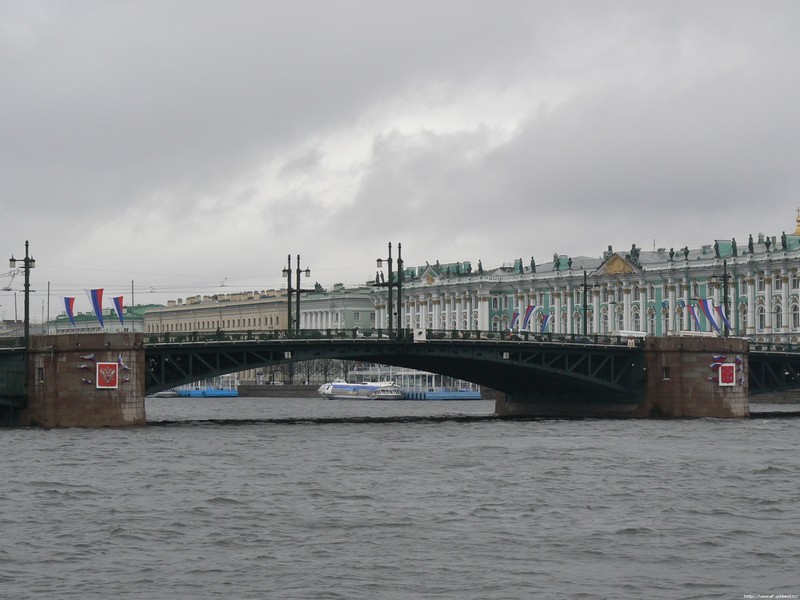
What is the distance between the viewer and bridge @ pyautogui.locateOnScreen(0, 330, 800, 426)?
56.0 metres

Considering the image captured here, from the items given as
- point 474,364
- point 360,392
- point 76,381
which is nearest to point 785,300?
point 360,392

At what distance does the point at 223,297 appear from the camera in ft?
573

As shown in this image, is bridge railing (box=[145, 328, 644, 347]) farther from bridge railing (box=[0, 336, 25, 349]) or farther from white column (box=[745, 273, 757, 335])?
white column (box=[745, 273, 757, 335])

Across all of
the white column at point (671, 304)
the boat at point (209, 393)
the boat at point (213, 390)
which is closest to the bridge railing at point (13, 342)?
the white column at point (671, 304)

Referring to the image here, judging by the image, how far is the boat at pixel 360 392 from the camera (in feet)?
419

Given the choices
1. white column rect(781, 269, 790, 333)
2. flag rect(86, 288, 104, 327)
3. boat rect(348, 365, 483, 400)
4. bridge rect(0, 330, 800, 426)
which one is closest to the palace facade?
white column rect(781, 269, 790, 333)

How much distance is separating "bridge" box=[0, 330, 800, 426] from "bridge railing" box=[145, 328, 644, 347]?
75 mm

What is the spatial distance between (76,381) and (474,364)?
18.3m

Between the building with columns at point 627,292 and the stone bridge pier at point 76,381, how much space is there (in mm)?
41814

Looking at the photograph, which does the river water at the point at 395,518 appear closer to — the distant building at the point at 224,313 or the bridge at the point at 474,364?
the bridge at the point at 474,364

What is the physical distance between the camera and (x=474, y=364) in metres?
67.4

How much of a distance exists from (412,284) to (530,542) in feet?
404

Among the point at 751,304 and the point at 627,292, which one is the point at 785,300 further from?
the point at 627,292

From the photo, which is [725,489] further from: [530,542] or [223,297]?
[223,297]
